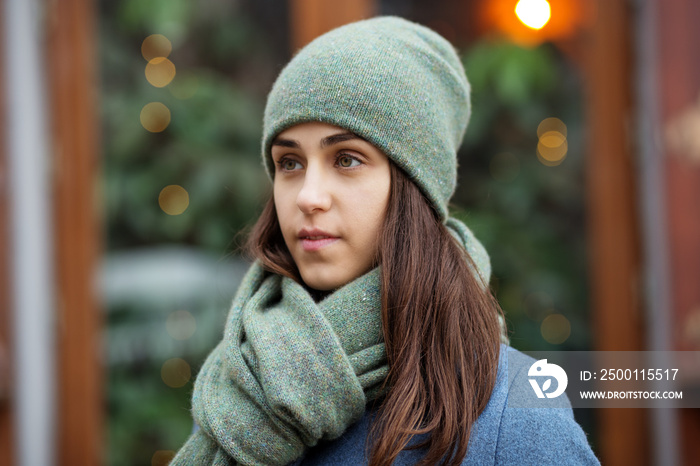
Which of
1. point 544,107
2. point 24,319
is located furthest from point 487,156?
point 24,319

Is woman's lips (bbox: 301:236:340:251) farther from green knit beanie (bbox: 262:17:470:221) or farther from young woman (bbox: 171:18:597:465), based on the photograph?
green knit beanie (bbox: 262:17:470:221)

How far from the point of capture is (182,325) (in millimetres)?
3215

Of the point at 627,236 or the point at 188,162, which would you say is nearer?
the point at 627,236

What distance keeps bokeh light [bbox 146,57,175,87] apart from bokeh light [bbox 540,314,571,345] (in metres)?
2.18

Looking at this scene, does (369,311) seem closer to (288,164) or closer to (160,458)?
(288,164)

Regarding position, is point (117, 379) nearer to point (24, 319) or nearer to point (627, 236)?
point (24, 319)

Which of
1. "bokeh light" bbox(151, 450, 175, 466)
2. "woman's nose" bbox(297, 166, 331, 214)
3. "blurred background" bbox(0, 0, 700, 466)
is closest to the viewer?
"woman's nose" bbox(297, 166, 331, 214)

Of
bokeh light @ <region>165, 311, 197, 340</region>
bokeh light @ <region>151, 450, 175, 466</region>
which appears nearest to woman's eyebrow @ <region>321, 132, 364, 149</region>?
bokeh light @ <region>165, 311, 197, 340</region>

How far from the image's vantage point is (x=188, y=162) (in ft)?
10.6

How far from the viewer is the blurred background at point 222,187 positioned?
285 centimetres

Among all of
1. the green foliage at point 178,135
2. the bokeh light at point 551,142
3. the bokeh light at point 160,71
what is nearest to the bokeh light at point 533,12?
the bokeh light at point 551,142

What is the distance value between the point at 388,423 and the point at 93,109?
266 centimetres

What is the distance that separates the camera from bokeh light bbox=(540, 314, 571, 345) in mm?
3027

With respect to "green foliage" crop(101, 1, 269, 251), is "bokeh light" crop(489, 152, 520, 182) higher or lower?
lower
